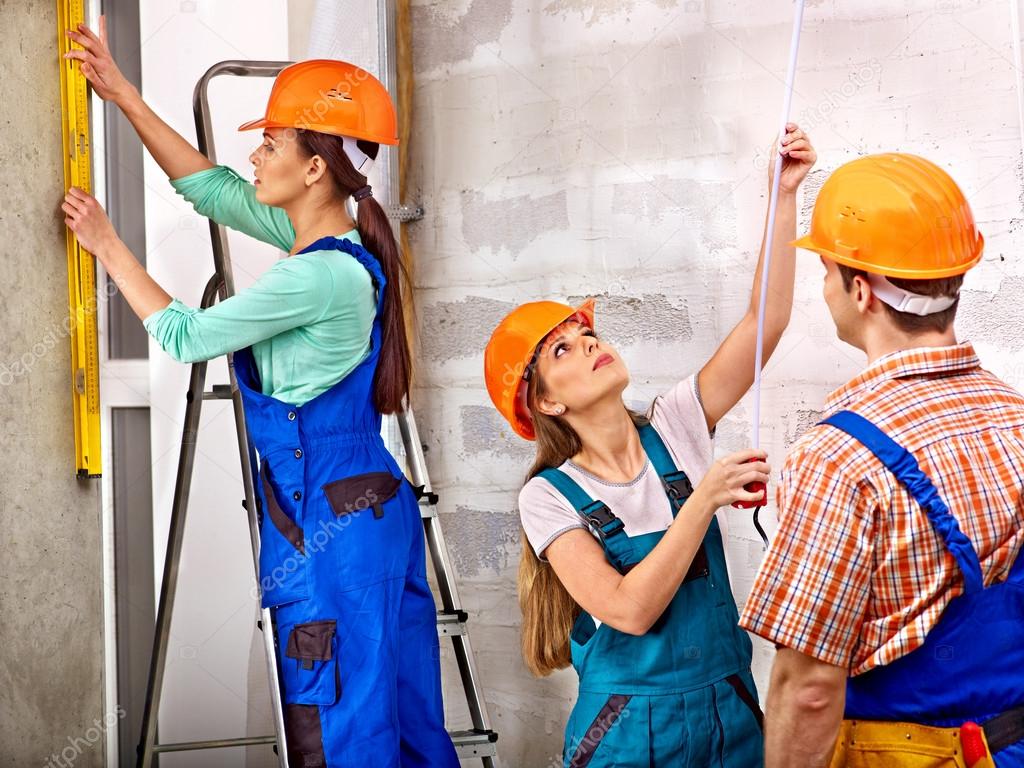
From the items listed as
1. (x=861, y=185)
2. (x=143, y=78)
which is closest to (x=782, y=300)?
(x=861, y=185)

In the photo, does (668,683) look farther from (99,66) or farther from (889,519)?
(99,66)

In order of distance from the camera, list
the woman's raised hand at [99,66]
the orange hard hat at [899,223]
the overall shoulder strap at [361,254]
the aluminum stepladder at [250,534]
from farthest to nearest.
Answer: the aluminum stepladder at [250,534]
the woman's raised hand at [99,66]
the overall shoulder strap at [361,254]
the orange hard hat at [899,223]

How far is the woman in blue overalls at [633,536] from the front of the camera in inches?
70.9

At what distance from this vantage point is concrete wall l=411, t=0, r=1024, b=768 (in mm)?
2248

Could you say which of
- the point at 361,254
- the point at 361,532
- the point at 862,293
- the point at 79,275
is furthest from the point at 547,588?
the point at 79,275

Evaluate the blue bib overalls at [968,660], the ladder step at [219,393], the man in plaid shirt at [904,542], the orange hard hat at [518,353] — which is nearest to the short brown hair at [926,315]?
the man in plaid shirt at [904,542]

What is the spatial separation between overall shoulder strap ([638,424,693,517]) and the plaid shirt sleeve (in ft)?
1.70

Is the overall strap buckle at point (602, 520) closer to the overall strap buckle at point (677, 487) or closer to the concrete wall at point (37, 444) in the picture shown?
the overall strap buckle at point (677, 487)

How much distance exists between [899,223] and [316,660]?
127cm

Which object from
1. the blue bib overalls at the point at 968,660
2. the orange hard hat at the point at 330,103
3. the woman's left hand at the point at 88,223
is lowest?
the blue bib overalls at the point at 968,660

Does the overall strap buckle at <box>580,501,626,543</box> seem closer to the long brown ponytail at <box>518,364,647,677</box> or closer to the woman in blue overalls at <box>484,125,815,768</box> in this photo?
the woman in blue overalls at <box>484,125,815,768</box>

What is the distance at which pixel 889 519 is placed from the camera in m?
1.33

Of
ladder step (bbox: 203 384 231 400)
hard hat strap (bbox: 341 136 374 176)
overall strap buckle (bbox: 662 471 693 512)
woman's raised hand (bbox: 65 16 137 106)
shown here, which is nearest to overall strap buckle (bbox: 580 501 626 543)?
overall strap buckle (bbox: 662 471 693 512)

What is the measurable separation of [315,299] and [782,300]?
842 millimetres
